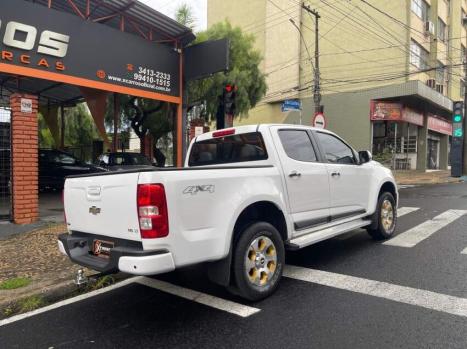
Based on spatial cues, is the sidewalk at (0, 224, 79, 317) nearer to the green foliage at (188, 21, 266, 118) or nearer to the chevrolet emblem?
the chevrolet emblem

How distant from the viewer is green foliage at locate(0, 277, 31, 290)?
4590mm

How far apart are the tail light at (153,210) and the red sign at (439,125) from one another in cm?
3038

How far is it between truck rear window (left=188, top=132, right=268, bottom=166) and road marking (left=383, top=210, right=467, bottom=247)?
9.91 feet

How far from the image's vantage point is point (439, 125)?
105ft

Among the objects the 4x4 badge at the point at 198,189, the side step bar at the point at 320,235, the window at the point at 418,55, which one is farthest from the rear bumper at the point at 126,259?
the window at the point at 418,55

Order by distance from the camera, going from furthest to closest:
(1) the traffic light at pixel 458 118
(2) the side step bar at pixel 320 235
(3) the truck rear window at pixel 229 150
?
(1) the traffic light at pixel 458 118 < (3) the truck rear window at pixel 229 150 < (2) the side step bar at pixel 320 235

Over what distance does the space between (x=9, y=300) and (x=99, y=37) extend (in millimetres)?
7109

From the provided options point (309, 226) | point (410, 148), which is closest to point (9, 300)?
point (309, 226)

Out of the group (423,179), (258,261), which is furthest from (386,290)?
(423,179)

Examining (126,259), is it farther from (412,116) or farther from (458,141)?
(412,116)

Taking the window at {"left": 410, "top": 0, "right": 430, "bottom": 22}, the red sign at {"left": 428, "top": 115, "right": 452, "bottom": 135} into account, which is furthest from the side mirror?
the red sign at {"left": 428, "top": 115, "right": 452, "bottom": 135}

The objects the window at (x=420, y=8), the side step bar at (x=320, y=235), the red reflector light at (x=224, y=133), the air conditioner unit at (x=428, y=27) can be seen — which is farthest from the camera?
the air conditioner unit at (x=428, y=27)

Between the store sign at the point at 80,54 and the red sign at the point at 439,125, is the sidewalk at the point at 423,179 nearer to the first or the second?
the red sign at the point at 439,125

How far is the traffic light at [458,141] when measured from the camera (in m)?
23.2
